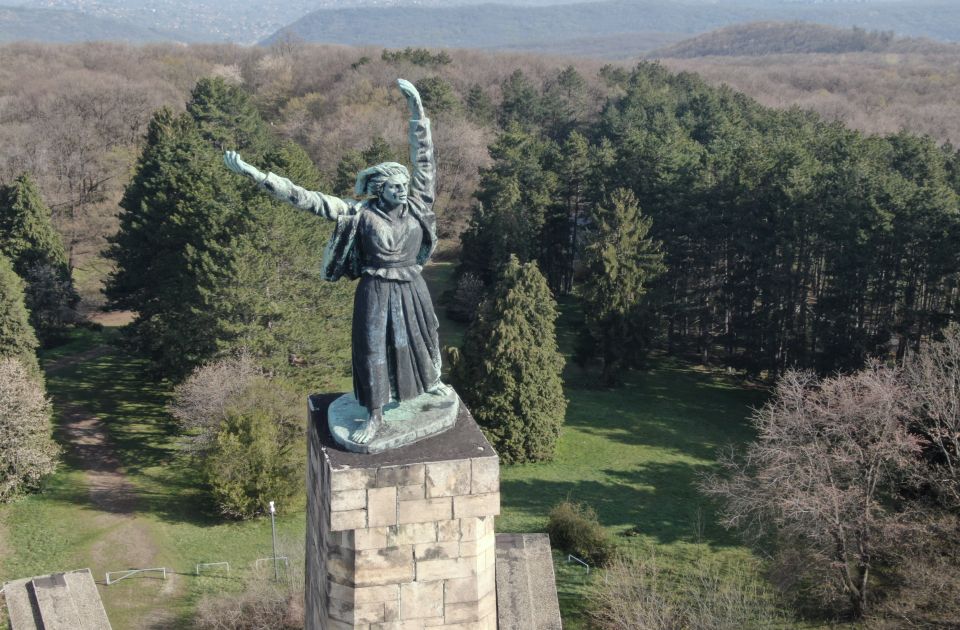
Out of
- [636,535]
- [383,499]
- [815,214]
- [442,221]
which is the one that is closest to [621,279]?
[815,214]

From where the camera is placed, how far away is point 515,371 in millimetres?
35656

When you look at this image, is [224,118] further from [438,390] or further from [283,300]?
[438,390]

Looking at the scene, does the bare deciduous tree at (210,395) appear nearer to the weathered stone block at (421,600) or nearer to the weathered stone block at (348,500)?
the weathered stone block at (421,600)

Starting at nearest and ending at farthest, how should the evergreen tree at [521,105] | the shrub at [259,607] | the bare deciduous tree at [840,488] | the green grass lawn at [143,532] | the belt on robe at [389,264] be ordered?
the belt on robe at [389,264] → the shrub at [259,607] → the bare deciduous tree at [840,488] → the green grass lawn at [143,532] → the evergreen tree at [521,105]

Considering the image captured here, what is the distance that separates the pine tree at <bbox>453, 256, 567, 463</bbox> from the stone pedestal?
2461 centimetres

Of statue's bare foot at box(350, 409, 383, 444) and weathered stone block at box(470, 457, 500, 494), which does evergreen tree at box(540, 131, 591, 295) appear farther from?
weathered stone block at box(470, 457, 500, 494)

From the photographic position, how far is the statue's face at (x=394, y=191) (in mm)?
10984

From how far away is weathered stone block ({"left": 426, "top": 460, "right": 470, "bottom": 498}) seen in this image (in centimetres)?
1040

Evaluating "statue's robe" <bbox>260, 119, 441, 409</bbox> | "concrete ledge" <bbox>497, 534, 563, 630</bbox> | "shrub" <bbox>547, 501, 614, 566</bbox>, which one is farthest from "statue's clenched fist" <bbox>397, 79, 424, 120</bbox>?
"shrub" <bbox>547, 501, 614, 566</bbox>

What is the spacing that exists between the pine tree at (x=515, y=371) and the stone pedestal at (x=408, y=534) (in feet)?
80.8

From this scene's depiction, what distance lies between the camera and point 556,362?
37.1 m

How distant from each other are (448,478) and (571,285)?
4943cm

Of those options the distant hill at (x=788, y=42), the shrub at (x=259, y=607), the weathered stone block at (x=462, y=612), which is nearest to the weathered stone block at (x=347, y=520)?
the weathered stone block at (x=462, y=612)

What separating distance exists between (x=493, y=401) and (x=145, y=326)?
15.7 m
